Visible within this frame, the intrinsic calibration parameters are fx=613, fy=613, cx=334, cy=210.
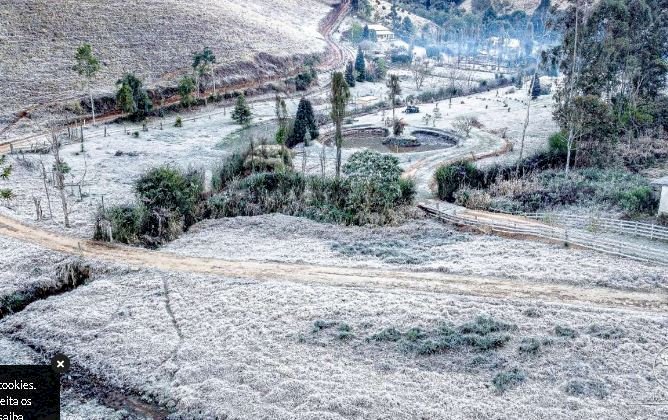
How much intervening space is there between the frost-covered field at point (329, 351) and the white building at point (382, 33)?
386ft

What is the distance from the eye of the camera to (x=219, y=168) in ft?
143

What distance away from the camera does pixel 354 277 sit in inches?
1059

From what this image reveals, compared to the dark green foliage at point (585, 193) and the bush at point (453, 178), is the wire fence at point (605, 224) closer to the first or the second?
the dark green foliage at point (585, 193)

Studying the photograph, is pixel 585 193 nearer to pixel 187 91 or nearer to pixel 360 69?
pixel 187 91

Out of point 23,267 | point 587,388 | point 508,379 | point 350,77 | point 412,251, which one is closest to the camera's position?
point 587,388

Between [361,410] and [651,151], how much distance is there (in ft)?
138

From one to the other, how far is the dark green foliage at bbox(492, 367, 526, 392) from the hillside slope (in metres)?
55.9

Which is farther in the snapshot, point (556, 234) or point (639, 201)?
point (639, 201)

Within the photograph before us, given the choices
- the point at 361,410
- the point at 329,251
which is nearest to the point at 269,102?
the point at 329,251

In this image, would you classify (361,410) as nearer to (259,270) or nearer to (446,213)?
(259,270)

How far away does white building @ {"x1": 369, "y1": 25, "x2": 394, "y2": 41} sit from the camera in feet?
446

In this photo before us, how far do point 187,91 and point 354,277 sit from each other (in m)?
45.4

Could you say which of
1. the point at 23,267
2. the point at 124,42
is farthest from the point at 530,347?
the point at 124,42

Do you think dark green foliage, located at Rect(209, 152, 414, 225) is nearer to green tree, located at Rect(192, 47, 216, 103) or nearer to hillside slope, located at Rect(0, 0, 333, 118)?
green tree, located at Rect(192, 47, 216, 103)
